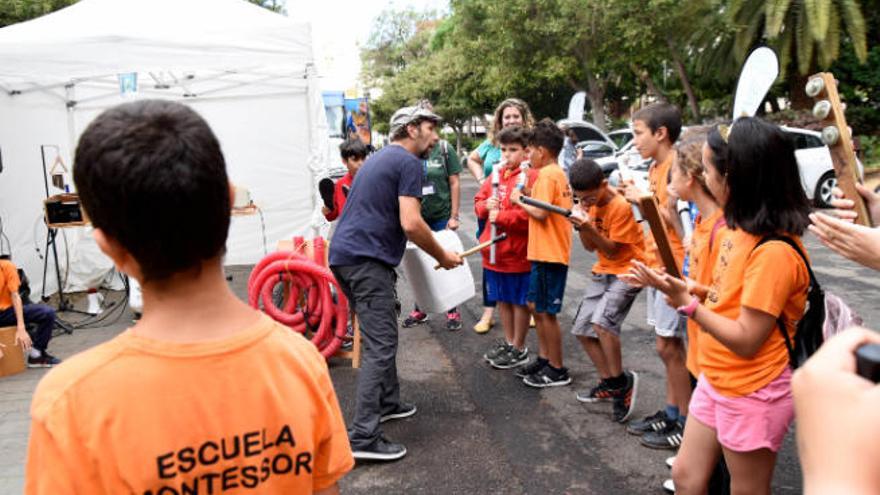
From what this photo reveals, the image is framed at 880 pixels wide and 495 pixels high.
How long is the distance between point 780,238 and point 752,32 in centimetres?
1783

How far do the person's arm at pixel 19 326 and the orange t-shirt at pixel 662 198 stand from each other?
4.82m

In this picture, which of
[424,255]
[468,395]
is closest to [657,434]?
[468,395]

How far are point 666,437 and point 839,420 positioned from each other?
334cm

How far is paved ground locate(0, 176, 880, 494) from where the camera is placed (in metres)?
3.55

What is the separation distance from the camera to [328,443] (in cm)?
144

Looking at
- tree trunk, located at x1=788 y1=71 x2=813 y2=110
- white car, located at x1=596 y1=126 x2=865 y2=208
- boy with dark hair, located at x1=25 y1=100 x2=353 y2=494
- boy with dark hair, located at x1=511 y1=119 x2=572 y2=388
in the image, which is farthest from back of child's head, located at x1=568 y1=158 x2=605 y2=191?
tree trunk, located at x1=788 y1=71 x2=813 y2=110

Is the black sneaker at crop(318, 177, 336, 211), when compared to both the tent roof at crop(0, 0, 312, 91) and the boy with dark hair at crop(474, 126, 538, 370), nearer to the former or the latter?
the tent roof at crop(0, 0, 312, 91)

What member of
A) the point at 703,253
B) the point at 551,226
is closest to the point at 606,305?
the point at 551,226

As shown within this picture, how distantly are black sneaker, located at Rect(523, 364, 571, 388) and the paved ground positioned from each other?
0.05 metres

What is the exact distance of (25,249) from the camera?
8.07 metres

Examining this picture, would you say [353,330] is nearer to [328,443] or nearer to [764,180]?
[764,180]

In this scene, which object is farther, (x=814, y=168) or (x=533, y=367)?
(x=814, y=168)

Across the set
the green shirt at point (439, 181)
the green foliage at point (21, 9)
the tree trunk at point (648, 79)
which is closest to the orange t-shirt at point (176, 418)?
the green shirt at point (439, 181)

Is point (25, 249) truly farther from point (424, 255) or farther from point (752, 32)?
point (752, 32)
